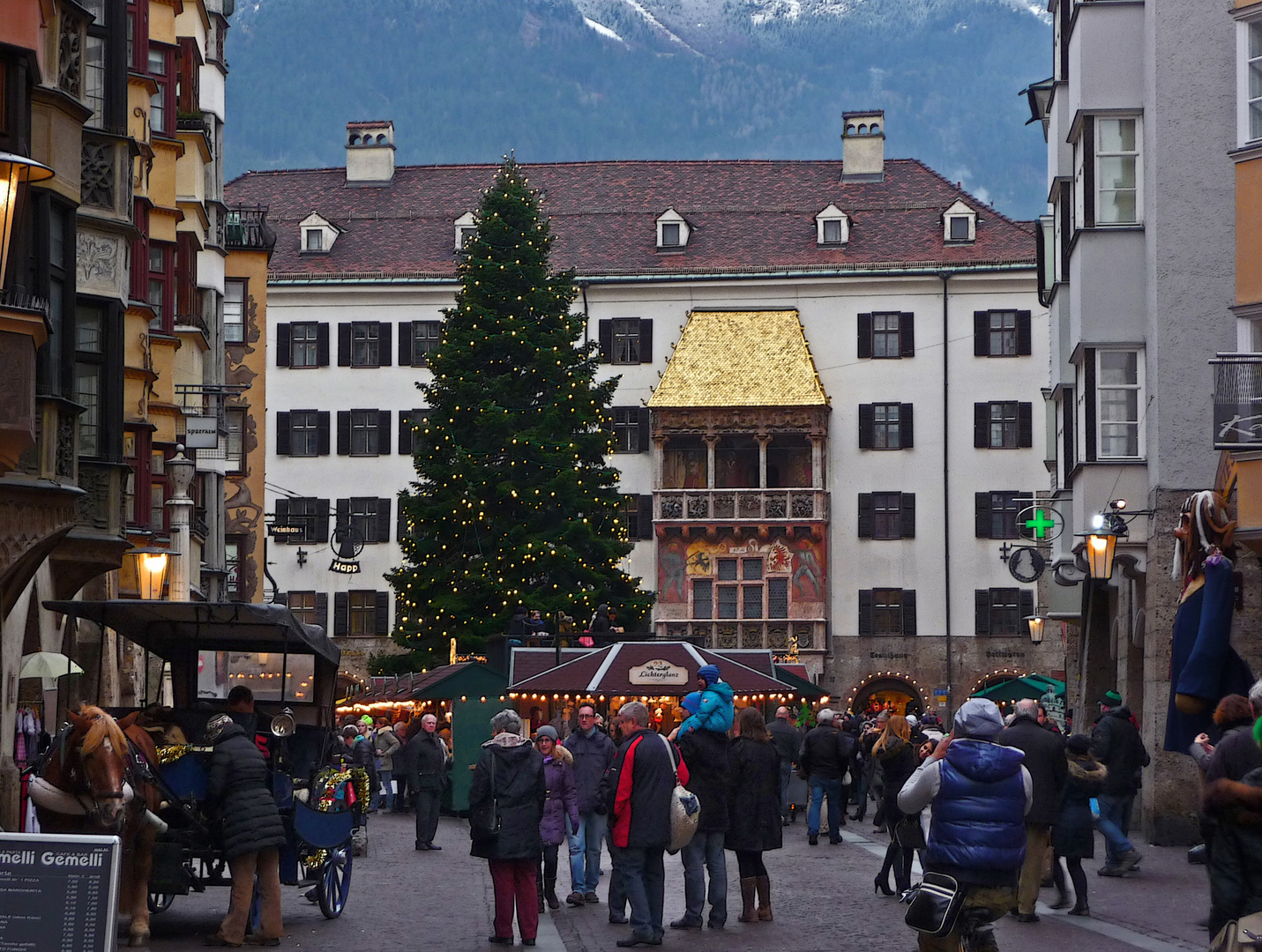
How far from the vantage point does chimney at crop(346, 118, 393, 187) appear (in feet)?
252

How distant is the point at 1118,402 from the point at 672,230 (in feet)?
143

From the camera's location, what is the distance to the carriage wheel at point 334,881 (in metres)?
17.0

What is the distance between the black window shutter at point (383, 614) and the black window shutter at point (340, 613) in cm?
100

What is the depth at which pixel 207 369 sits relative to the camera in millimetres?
43219

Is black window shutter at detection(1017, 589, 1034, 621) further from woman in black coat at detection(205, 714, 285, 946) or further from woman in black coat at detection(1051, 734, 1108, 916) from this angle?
woman in black coat at detection(205, 714, 285, 946)

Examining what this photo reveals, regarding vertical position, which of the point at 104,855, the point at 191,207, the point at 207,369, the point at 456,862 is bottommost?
the point at 456,862

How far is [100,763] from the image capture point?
14.4 metres

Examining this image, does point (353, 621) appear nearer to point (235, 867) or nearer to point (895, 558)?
point (895, 558)

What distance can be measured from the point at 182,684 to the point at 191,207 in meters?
20.9

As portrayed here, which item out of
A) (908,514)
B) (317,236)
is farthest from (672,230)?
(908,514)

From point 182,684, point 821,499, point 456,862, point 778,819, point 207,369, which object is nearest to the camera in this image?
point 778,819

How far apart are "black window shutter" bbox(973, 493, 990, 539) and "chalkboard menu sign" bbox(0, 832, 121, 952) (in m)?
57.8

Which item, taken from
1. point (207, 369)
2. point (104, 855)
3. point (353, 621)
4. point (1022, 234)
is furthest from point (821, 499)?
point (104, 855)

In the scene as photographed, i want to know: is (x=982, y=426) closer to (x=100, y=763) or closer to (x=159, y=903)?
(x=159, y=903)
